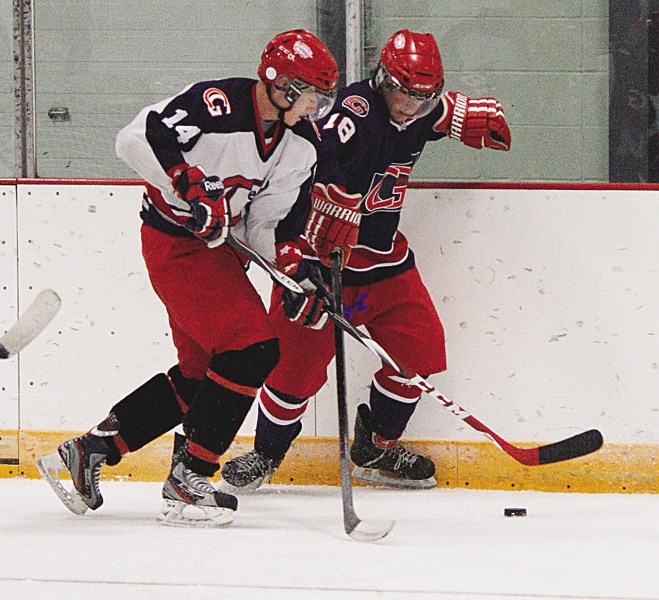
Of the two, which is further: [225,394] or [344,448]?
[344,448]

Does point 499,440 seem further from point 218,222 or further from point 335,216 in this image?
point 218,222

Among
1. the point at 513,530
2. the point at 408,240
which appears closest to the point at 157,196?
the point at 408,240

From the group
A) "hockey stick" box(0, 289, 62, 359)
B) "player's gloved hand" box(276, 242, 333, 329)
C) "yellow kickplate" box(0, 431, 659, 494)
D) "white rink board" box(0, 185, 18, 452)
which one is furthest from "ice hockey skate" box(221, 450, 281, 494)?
"hockey stick" box(0, 289, 62, 359)

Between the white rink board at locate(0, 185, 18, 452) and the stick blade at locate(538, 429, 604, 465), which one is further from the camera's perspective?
the white rink board at locate(0, 185, 18, 452)

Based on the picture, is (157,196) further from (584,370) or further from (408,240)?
(584,370)

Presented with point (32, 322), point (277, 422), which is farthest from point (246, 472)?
point (32, 322)

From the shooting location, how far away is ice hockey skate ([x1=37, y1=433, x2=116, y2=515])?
2.88m

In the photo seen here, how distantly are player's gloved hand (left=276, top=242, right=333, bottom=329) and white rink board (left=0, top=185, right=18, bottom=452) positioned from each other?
921mm

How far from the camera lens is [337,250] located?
3076mm

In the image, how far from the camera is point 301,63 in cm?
260

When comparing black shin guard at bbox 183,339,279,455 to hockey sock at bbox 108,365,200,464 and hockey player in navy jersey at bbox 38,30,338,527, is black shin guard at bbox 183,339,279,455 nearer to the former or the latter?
hockey player in navy jersey at bbox 38,30,338,527

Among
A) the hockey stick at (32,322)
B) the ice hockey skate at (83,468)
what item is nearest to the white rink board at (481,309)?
the ice hockey skate at (83,468)

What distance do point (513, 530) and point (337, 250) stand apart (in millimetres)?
822

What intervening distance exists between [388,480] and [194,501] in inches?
29.4
